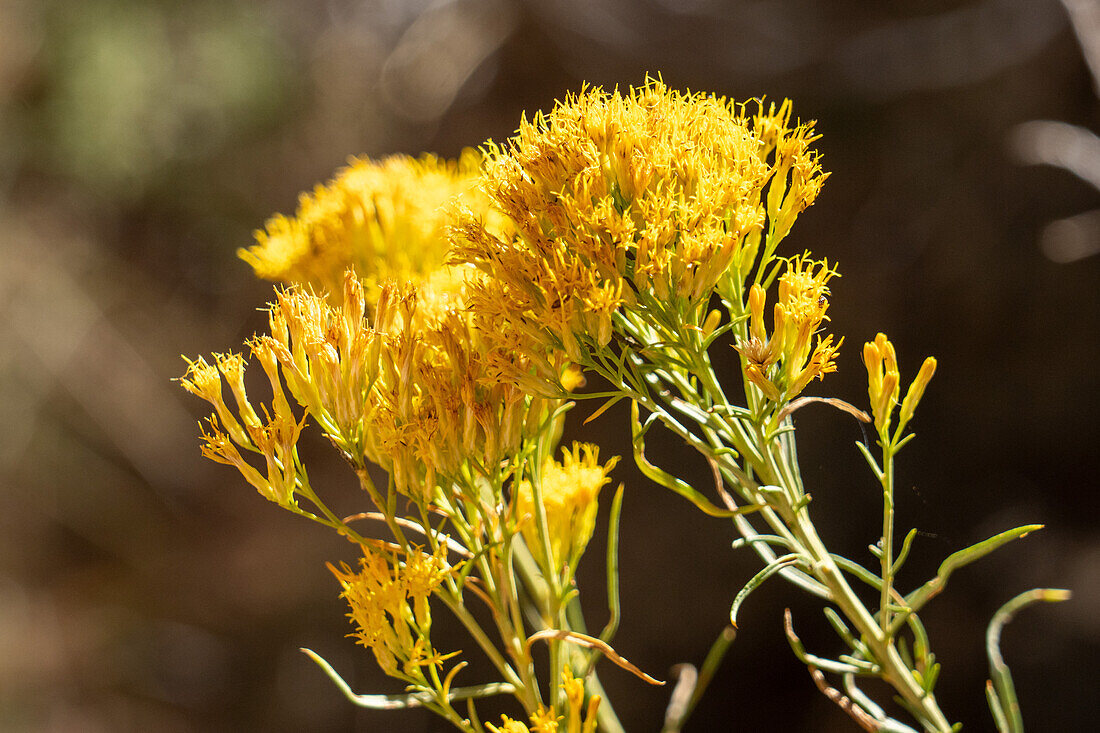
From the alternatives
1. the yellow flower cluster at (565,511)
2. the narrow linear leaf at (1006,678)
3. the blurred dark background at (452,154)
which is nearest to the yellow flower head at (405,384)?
the yellow flower cluster at (565,511)

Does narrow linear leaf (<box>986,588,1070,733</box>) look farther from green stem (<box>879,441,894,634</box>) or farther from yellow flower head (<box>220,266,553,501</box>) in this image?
yellow flower head (<box>220,266,553,501</box>)

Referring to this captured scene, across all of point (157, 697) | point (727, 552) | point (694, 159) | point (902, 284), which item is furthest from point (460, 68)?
point (157, 697)

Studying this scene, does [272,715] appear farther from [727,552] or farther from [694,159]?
[694,159]

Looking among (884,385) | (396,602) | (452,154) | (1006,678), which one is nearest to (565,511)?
(396,602)

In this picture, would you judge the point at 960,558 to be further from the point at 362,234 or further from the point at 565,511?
the point at 362,234

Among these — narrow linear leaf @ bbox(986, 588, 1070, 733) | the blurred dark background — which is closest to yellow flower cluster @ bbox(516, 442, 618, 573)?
narrow linear leaf @ bbox(986, 588, 1070, 733)

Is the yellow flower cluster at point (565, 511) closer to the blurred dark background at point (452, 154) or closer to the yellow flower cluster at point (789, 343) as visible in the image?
the yellow flower cluster at point (789, 343)
